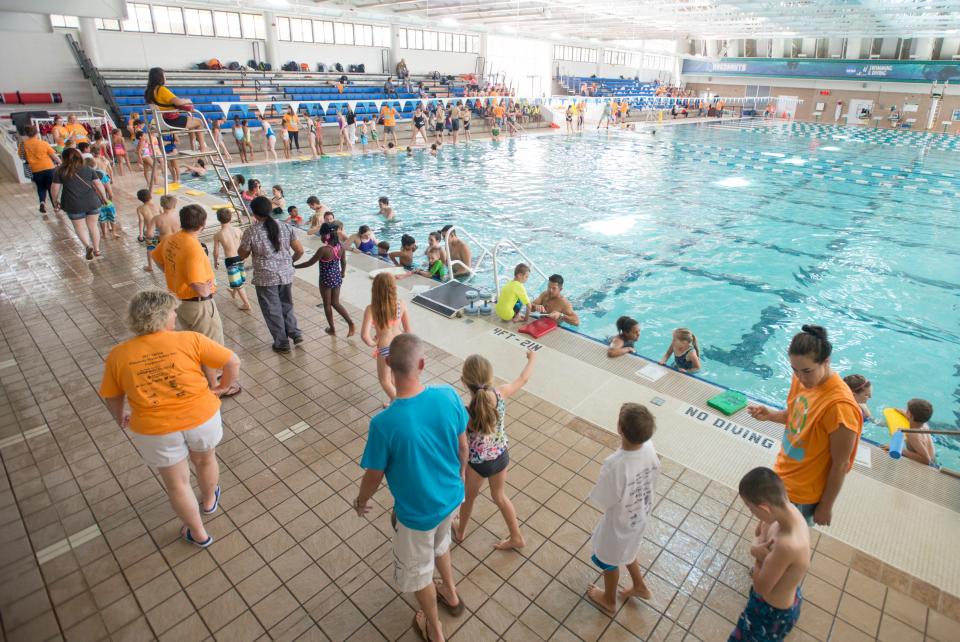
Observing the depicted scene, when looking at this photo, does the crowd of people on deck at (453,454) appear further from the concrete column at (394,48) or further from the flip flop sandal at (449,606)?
the concrete column at (394,48)

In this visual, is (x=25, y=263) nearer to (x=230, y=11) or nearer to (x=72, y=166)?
(x=72, y=166)

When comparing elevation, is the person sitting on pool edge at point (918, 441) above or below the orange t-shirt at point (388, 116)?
below

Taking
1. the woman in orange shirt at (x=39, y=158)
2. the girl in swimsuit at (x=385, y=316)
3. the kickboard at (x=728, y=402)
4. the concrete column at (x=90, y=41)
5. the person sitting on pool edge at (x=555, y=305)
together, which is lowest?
the kickboard at (x=728, y=402)

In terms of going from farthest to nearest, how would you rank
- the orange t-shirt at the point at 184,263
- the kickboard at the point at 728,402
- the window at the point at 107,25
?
1. the window at the point at 107,25
2. the kickboard at the point at 728,402
3. the orange t-shirt at the point at 184,263

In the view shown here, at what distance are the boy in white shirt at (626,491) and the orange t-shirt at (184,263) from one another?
134 inches

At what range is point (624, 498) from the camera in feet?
7.67

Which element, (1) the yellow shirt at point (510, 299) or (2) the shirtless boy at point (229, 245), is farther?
(1) the yellow shirt at point (510, 299)

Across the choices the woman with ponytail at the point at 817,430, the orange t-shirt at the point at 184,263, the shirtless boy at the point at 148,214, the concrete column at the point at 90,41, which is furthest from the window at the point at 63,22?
the woman with ponytail at the point at 817,430

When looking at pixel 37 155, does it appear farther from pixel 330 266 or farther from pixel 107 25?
pixel 107 25

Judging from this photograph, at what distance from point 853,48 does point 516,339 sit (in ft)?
153

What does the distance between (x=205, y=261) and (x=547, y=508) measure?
3188 mm

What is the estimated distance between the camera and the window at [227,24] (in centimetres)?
2258

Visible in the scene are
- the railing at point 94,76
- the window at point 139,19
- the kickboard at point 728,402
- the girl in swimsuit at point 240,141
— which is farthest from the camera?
the window at point 139,19

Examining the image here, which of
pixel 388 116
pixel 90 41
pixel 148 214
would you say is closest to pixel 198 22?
pixel 90 41
